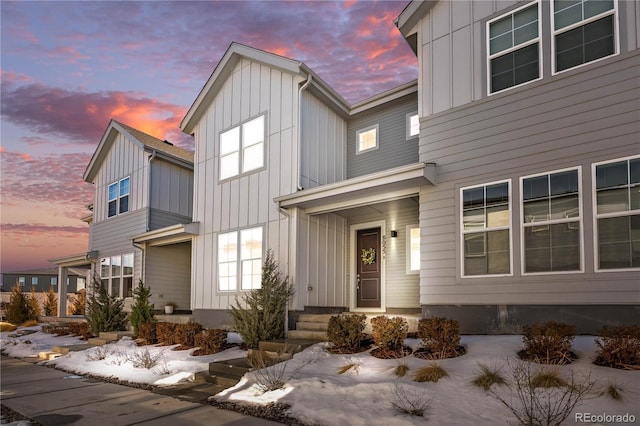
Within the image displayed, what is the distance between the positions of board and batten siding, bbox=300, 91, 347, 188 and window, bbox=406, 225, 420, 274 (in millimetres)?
2684

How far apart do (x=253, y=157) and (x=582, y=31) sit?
8.20 metres

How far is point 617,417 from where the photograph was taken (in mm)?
4496

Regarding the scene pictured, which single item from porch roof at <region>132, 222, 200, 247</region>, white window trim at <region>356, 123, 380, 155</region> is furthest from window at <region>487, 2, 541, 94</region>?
porch roof at <region>132, 222, 200, 247</region>

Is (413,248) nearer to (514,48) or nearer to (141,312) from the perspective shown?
(514,48)

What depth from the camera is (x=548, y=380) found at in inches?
208

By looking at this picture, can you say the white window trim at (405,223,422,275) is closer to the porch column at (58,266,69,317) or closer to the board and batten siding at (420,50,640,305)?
the board and batten siding at (420,50,640,305)

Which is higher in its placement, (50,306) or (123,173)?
(123,173)

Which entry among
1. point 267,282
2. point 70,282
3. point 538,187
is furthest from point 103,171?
point 70,282

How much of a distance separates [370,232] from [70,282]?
55.3 meters

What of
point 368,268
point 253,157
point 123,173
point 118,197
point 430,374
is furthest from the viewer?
point 118,197

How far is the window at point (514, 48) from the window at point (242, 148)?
20.5 feet

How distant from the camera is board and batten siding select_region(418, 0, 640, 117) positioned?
8883 millimetres

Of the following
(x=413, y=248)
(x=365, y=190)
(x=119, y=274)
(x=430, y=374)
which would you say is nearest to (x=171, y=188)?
(x=119, y=274)

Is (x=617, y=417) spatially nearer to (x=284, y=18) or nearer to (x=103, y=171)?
(x=284, y=18)
